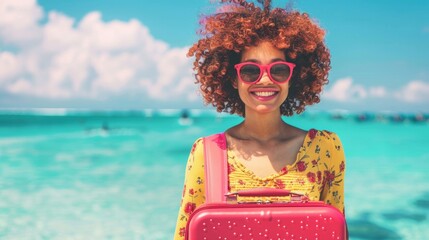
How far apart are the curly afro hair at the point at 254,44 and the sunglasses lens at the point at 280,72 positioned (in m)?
0.07

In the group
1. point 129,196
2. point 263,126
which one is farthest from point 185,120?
point 263,126

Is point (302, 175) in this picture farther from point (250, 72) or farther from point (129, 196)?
point (129, 196)

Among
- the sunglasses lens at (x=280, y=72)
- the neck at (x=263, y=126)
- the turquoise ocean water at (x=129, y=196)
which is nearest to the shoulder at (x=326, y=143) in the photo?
the neck at (x=263, y=126)

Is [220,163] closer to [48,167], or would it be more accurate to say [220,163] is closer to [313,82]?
[313,82]

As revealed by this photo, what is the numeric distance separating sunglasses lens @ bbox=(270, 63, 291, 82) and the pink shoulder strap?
1.00ft

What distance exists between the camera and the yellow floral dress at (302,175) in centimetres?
193

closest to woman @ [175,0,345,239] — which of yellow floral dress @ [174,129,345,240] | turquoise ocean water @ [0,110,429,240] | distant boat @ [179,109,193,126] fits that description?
yellow floral dress @ [174,129,345,240]

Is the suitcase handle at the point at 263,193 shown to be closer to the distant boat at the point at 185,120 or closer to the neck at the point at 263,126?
the neck at the point at 263,126

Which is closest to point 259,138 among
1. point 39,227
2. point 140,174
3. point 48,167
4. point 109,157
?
point 39,227

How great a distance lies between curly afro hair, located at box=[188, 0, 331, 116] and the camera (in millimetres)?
1982

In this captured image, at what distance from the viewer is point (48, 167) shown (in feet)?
59.7

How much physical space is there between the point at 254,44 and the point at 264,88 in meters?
0.17

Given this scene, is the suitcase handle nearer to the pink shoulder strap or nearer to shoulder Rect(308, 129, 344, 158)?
the pink shoulder strap

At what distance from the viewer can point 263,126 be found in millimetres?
2055
